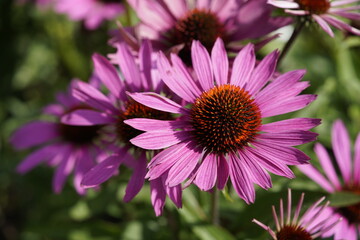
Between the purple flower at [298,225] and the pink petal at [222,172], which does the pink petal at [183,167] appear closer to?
the pink petal at [222,172]

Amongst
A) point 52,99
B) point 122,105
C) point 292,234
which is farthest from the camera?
point 52,99

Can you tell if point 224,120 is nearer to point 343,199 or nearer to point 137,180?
point 137,180

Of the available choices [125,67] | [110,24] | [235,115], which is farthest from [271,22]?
[110,24]

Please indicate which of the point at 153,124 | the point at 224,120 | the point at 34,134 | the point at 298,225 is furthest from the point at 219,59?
the point at 34,134

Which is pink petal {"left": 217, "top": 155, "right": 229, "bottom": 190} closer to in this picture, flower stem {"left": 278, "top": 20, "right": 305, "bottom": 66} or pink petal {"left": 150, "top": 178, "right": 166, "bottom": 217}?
pink petal {"left": 150, "top": 178, "right": 166, "bottom": 217}

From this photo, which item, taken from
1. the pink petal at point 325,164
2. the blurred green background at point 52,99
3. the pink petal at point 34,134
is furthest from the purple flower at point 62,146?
the pink petal at point 325,164

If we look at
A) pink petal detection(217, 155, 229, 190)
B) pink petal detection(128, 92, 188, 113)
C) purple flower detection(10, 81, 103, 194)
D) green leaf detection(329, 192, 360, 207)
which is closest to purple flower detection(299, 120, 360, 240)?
green leaf detection(329, 192, 360, 207)

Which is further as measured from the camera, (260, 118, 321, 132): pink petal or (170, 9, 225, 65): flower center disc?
(170, 9, 225, 65): flower center disc
